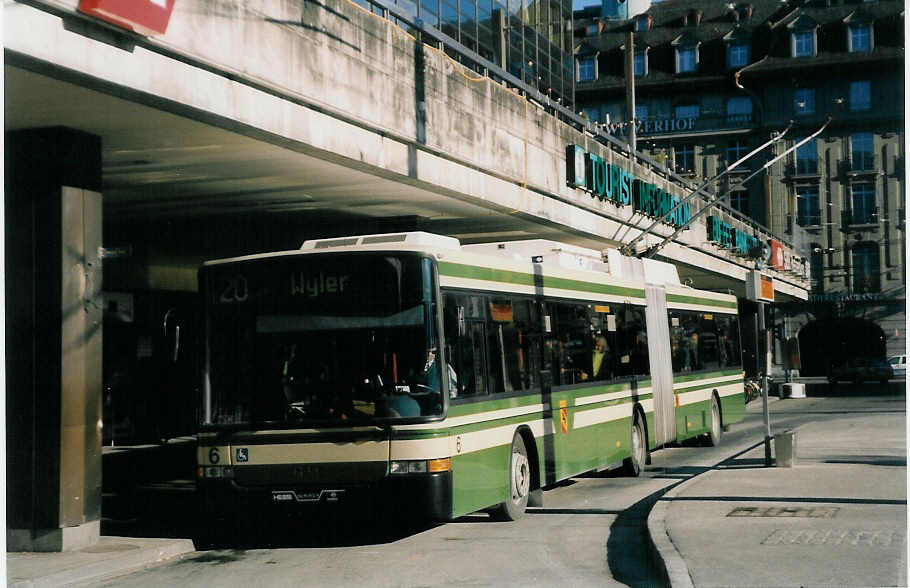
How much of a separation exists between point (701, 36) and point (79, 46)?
7325cm

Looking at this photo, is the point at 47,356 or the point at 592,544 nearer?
the point at 592,544

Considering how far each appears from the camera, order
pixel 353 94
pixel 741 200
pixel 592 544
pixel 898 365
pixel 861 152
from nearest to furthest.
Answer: pixel 592 544
pixel 353 94
pixel 861 152
pixel 898 365
pixel 741 200

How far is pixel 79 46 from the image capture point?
10.3 m

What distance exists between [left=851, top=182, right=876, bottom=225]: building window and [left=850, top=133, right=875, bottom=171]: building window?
4.10 ft

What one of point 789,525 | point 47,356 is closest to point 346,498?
point 47,356

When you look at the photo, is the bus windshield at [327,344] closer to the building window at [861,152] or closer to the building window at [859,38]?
the building window at [859,38]

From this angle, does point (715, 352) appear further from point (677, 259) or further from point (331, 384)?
point (331, 384)

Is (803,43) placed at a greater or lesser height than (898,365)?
greater

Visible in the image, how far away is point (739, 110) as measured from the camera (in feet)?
250

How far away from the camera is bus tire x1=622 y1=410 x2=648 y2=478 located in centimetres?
1820

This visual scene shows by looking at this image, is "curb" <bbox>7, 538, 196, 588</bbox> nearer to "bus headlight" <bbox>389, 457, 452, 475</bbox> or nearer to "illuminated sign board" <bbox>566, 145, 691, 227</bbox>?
"bus headlight" <bbox>389, 457, 452, 475</bbox>

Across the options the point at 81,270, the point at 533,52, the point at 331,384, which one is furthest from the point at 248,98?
the point at 533,52

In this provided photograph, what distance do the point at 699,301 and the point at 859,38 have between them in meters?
36.5

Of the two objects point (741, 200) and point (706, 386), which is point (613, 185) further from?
point (741, 200)
